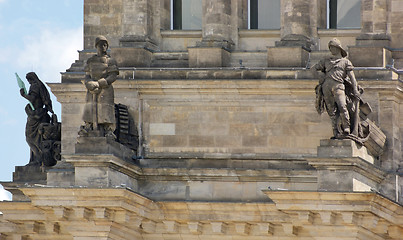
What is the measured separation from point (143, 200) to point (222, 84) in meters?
3.53

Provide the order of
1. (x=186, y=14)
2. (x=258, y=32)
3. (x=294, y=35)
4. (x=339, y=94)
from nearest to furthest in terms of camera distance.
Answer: (x=339, y=94) → (x=294, y=35) → (x=258, y=32) → (x=186, y=14)

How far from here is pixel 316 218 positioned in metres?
53.3

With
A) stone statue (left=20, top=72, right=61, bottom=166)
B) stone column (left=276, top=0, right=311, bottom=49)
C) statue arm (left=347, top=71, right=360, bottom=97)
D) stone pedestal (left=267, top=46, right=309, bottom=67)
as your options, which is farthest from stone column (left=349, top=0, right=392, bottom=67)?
stone statue (left=20, top=72, right=61, bottom=166)

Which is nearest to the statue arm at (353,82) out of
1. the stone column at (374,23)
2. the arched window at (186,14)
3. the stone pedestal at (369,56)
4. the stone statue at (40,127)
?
the stone pedestal at (369,56)

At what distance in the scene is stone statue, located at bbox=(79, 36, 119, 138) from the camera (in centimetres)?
5384

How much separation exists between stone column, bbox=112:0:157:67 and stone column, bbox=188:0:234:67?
1.09m

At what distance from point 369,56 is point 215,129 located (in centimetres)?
380

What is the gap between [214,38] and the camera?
5697 centimetres

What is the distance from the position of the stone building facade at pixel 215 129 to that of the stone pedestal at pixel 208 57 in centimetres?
2

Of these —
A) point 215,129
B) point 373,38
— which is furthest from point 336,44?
point 215,129

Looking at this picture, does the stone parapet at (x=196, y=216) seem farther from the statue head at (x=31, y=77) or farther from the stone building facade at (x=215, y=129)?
the statue head at (x=31, y=77)

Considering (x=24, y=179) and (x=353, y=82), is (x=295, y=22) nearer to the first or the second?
(x=353, y=82)

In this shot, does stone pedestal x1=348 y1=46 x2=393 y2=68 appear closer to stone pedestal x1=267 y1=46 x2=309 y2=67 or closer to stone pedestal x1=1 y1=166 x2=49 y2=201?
stone pedestal x1=267 y1=46 x2=309 y2=67

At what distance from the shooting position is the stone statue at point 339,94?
174ft
